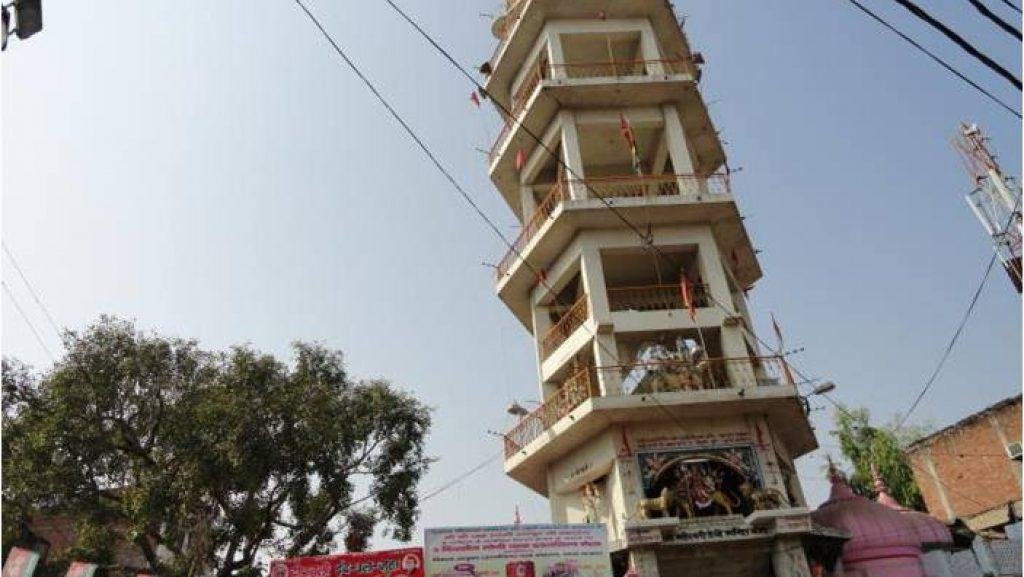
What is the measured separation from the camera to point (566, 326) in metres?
19.9

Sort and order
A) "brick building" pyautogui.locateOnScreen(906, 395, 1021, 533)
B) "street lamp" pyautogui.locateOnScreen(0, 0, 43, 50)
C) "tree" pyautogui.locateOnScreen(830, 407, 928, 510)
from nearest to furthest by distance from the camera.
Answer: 1. "street lamp" pyautogui.locateOnScreen(0, 0, 43, 50)
2. "brick building" pyautogui.locateOnScreen(906, 395, 1021, 533)
3. "tree" pyautogui.locateOnScreen(830, 407, 928, 510)

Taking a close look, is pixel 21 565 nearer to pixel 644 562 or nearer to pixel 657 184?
pixel 644 562

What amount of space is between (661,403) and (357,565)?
7546 mm

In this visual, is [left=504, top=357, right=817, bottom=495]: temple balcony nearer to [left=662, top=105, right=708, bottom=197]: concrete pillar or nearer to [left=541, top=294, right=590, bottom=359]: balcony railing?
[left=541, top=294, right=590, bottom=359]: balcony railing

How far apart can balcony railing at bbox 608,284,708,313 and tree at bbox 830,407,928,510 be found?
20.9 metres

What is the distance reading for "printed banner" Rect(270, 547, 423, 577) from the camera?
39.9 feet

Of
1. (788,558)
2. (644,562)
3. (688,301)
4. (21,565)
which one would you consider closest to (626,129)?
(688,301)

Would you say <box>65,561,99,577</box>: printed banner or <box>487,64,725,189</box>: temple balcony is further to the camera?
<box>487,64,725,189</box>: temple balcony

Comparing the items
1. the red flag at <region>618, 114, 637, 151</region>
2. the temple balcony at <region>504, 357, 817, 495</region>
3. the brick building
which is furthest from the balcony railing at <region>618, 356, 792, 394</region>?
the brick building

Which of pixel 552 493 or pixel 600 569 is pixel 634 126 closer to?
pixel 552 493

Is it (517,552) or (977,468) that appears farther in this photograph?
(977,468)

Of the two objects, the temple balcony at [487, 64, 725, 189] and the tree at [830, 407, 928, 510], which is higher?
the temple balcony at [487, 64, 725, 189]

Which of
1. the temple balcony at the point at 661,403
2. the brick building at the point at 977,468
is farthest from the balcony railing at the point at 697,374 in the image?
the brick building at the point at 977,468

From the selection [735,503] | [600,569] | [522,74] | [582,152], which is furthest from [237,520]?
[522,74]
